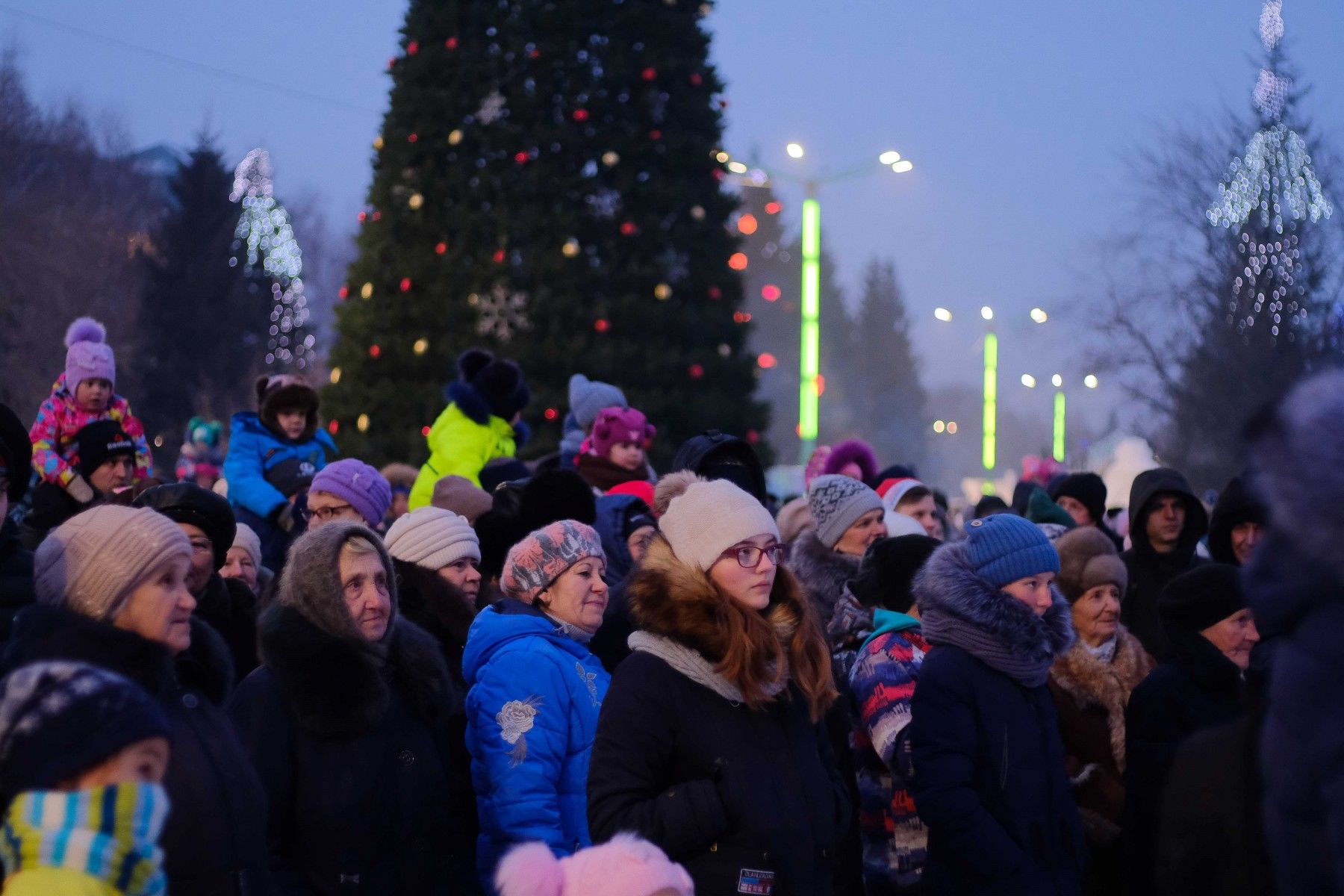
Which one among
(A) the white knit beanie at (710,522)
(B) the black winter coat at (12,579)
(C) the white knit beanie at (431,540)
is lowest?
(B) the black winter coat at (12,579)

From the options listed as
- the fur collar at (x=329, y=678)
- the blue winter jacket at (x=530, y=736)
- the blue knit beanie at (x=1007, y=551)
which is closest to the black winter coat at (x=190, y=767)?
the fur collar at (x=329, y=678)

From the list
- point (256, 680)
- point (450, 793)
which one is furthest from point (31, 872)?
point (450, 793)

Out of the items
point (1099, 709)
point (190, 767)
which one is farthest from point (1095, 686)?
point (190, 767)

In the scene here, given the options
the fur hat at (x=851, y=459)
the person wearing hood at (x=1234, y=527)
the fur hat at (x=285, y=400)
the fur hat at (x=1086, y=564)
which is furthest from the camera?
the fur hat at (x=851, y=459)

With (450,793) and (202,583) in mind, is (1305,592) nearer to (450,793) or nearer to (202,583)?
(450,793)

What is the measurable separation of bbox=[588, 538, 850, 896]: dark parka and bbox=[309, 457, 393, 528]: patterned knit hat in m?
3.27

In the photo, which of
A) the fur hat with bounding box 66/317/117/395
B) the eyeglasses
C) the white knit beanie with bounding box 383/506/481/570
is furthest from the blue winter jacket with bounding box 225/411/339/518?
the eyeglasses

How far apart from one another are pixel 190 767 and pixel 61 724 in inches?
34.8

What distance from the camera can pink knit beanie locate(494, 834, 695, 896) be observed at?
12.5ft

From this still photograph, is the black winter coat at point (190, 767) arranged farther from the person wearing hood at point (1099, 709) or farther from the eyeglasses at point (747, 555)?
the person wearing hood at point (1099, 709)

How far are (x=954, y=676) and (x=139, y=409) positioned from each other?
39046 millimetres

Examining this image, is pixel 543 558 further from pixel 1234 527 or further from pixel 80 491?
pixel 1234 527

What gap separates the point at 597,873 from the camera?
12.5ft

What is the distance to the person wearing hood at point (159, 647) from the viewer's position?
12.6 feet
